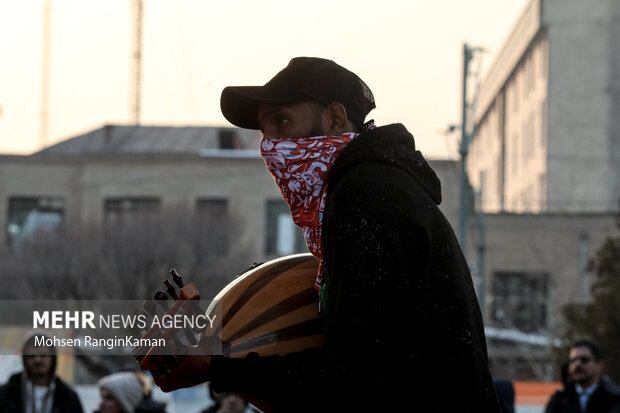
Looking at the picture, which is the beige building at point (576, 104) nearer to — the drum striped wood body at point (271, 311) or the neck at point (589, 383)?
the neck at point (589, 383)

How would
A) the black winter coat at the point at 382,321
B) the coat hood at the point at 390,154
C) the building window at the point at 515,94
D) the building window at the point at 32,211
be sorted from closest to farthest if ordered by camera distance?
the black winter coat at the point at 382,321, the coat hood at the point at 390,154, the building window at the point at 32,211, the building window at the point at 515,94

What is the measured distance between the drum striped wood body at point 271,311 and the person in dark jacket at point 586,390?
764 cm

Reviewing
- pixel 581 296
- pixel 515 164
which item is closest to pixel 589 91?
pixel 515 164

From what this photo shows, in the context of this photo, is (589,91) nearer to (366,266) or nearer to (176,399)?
(176,399)

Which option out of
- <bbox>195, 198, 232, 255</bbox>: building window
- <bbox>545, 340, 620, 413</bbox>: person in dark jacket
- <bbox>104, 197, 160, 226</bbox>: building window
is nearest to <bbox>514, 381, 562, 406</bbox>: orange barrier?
<bbox>545, 340, 620, 413</bbox>: person in dark jacket

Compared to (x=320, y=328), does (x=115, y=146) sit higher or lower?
higher

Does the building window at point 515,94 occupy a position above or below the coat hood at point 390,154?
above

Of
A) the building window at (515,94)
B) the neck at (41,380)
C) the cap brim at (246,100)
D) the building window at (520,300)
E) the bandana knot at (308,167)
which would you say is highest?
the building window at (515,94)

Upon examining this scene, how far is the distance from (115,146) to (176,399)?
41649 mm

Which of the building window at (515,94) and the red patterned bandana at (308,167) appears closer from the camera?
the red patterned bandana at (308,167)

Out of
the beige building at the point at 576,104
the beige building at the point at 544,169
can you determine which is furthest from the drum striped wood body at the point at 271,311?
the beige building at the point at 576,104

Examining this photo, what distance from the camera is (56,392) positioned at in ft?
30.7

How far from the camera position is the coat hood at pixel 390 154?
2.95m

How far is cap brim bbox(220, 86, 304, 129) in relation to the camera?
3084 millimetres
